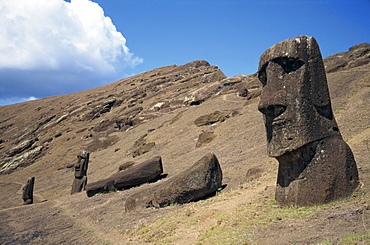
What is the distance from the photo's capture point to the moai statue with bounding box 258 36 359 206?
21.8 feet

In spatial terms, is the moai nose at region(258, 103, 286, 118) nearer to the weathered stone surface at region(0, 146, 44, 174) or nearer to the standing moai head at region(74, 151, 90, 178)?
the standing moai head at region(74, 151, 90, 178)

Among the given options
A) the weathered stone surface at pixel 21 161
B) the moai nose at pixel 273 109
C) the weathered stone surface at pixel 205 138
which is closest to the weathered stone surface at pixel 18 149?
the weathered stone surface at pixel 21 161

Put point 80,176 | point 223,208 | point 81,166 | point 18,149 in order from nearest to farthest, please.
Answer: point 223,208
point 80,176
point 81,166
point 18,149

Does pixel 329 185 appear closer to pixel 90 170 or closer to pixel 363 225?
pixel 363 225

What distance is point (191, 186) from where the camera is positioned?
36.7 ft

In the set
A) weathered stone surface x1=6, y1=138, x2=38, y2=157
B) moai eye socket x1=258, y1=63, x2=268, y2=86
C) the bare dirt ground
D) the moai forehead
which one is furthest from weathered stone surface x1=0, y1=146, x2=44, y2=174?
the moai forehead

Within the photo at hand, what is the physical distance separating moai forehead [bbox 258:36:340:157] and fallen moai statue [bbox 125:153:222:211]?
4589 millimetres

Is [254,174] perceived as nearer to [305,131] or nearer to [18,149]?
[305,131]

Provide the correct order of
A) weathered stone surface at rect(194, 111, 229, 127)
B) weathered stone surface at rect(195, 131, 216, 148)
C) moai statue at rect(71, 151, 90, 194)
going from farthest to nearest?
weathered stone surface at rect(194, 111, 229, 127), weathered stone surface at rect(195, 131, 216, 148), moai statue at rect(71, 151, 90, 194)

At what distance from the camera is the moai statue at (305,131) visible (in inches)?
262

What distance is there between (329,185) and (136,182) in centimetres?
1270

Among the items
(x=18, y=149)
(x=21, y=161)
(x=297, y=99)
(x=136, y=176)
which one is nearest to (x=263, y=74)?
(x=297, y=99)

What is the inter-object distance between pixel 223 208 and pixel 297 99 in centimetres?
403

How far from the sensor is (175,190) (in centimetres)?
1142
